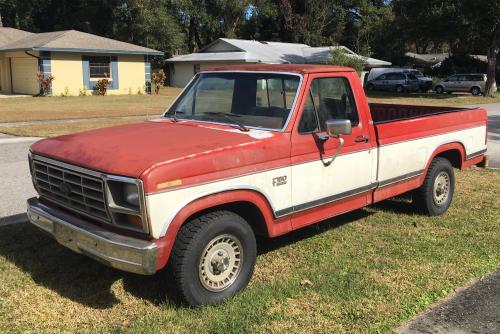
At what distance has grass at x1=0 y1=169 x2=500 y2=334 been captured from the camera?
12.6 feet

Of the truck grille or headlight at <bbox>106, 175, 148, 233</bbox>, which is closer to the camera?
headlight at <bbox>106, 175, 148, 233</bbox>

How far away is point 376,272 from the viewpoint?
4758 mm

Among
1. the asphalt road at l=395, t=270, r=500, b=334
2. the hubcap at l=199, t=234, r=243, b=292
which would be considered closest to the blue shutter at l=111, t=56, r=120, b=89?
the hubcap at l=199, t=234, r=243, b=292

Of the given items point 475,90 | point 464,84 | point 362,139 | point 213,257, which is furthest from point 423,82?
point 213,257

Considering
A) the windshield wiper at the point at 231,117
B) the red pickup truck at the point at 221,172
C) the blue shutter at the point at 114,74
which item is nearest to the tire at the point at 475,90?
the blue shutter at the point at 114,74

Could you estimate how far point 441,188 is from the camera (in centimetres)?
650

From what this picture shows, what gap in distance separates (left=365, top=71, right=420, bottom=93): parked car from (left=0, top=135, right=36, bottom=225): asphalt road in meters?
32.0

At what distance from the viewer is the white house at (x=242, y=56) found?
39.4 metres

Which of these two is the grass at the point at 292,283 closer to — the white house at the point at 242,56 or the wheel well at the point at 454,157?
the wheel well at the point at 454,157

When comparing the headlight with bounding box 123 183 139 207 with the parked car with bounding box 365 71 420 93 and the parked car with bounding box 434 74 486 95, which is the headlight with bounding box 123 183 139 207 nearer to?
the parked car with bounding box 434 74 486 95

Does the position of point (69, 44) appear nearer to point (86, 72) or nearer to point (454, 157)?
point (86, 72)

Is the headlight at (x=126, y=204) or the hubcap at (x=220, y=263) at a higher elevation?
the headlight at (x=126, y=204)

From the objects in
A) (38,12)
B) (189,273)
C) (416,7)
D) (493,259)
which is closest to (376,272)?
(493,259)

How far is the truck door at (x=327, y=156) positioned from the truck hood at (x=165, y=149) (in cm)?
30
